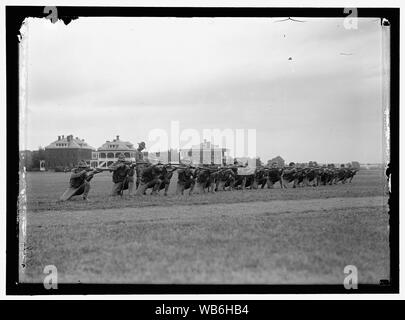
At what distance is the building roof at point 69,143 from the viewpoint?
17.7ft

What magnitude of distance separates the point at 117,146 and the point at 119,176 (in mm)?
Result: 680

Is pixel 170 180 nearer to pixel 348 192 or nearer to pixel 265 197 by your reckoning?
pixel 265 197

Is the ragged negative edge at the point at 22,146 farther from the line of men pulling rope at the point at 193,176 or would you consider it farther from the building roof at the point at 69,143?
the line of men pulling rope at the point at 193,176

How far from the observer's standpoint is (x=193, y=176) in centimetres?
655

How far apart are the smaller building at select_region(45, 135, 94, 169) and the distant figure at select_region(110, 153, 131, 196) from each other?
424 millimetres

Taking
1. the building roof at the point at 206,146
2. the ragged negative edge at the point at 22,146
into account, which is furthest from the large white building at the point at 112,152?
the ragged negative edge at the point at 22,146

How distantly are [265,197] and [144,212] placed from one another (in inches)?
76.6

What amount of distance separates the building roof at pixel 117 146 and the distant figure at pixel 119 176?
0.72 feet

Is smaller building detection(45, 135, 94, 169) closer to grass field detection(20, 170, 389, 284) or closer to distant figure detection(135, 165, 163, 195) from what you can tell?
grass field detection(20, 170, 389, 284)

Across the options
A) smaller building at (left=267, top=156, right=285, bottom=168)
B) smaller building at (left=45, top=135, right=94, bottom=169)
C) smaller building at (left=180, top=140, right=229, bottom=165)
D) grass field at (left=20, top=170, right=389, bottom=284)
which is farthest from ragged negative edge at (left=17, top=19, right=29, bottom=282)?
smaller building at (left=267, top=156, right=285, bottom=168)

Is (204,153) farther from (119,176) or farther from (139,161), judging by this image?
(119,176)

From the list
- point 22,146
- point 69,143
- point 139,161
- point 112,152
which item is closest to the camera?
point 22,146

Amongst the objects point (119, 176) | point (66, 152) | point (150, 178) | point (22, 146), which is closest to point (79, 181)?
point (66, 152)

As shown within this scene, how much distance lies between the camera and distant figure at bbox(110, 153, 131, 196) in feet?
19.5
